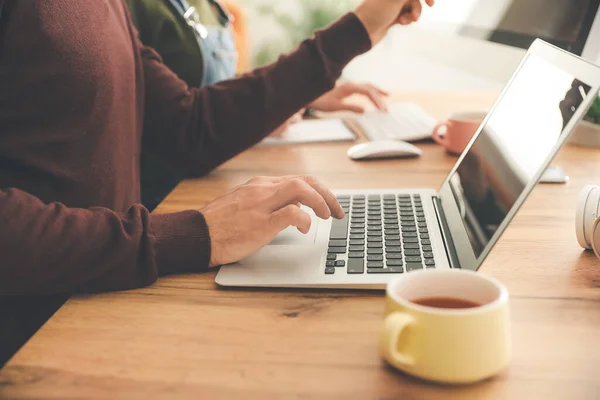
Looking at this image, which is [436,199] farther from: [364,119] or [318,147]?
[364,119]

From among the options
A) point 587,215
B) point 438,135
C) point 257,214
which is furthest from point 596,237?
point 438,135

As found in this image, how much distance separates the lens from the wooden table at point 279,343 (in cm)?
49

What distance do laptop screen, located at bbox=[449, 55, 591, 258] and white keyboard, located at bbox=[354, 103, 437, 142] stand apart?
0.39 metres

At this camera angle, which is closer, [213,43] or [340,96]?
[213,43]

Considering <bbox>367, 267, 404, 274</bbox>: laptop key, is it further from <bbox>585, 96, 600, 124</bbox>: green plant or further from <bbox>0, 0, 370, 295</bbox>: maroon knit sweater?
<bbox>585, 96, 600, 124</bbox>: green plant

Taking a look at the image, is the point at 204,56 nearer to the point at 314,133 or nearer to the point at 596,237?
the point at 314,133

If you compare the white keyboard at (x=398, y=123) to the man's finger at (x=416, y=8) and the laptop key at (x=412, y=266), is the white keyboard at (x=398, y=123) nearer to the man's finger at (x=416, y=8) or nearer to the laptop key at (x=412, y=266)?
the man's finger at (x=416, y=8)

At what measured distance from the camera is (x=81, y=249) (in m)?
0.64

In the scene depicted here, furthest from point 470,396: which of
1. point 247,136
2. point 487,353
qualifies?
point 247,136

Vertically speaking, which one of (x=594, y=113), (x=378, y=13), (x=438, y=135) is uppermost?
(x=378, y=13)

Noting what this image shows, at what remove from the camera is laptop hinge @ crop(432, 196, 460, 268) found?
0.68m

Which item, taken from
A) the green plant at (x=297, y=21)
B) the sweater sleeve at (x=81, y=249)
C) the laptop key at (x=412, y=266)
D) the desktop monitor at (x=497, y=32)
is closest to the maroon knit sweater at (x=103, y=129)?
the sweater sleeve at (x=81, y=249)

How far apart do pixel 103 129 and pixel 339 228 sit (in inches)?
13.6

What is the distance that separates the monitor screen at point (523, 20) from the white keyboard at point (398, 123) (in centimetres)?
21
